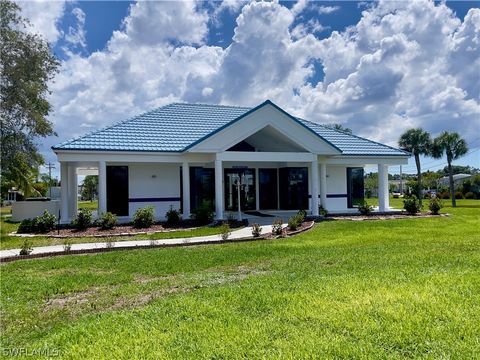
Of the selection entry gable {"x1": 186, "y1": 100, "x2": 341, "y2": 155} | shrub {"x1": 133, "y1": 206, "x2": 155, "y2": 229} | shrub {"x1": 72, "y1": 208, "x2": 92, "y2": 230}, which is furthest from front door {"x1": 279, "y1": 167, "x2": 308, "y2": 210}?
shrub {"x1": 72, "y1": 208, "x2": 92, "y2": 230}

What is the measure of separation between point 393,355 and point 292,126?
1732cm

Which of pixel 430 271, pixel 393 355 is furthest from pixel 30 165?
pixel 393 355

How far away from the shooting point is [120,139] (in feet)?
65.5

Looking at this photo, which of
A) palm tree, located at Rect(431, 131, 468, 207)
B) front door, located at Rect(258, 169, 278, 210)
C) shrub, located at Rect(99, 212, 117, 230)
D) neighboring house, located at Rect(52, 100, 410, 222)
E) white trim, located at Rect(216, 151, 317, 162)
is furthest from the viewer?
palm tree, located at Rect(431, 131, 468, 207)

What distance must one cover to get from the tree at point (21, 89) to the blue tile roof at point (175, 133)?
620 cm

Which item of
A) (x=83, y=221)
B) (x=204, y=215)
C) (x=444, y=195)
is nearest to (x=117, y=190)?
(x=83, y=221)

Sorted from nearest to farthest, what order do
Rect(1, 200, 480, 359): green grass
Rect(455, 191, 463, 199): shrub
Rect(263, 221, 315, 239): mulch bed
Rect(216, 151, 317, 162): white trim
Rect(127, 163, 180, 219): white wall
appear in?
Rect(1, 200, 480, 359): green grass < Rect(263, 221, 315, 239): mulch bed < Rect(216, 151, 317, 162): white trim < Rect(127, 163, 180, 219): white wall < Rect(455, 191, 463, 199): shrub

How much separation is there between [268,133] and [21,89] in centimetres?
1383

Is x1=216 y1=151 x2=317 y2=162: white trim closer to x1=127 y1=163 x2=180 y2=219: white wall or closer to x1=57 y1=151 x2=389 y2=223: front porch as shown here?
x1=57 y1=151 x2=389 y2=223: front porch

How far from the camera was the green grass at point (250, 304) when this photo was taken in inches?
186

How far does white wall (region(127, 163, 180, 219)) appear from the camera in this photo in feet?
67.4

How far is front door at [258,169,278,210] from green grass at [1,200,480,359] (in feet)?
44.1

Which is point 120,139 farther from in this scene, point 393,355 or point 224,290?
point 393,355

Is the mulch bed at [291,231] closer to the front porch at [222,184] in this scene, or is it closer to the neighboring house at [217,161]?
the front porch at [222,184]
